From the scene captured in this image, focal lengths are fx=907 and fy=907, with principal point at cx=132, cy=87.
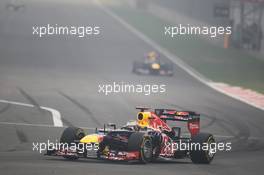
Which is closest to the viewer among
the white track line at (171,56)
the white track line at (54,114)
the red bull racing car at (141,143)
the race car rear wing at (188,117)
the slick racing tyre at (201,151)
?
the red bull racing car at (141,143)

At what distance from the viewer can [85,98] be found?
32.6m

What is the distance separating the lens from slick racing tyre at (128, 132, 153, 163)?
18406mm

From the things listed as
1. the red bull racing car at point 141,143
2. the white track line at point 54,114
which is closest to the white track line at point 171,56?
the white track line at point 54,114

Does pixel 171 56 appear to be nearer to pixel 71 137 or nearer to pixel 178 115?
pixel 178 115

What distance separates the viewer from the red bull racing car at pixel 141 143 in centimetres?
1855

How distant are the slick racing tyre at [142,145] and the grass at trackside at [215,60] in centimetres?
2103

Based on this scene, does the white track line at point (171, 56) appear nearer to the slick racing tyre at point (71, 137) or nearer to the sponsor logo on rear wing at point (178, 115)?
the sponsor logo on rear wing at point (178, 115)

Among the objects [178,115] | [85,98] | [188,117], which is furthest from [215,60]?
[188,117]

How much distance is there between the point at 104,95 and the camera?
33.9 meters

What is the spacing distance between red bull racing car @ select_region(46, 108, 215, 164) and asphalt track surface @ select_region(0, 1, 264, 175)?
265mm

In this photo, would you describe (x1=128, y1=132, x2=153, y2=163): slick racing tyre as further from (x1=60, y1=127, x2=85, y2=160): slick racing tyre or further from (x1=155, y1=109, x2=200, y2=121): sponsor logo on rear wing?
(x1=155, y1=109, x2=200, y2=121): sponsor logo on rear wing

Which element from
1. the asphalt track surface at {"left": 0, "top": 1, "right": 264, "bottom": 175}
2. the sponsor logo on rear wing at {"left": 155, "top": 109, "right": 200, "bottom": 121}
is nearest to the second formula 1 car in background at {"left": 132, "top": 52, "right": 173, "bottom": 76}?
the asphalt track surface at {"left": 0, "top": 1, "right": 264, "bottom": 175}

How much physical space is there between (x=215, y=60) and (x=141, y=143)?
30677mm

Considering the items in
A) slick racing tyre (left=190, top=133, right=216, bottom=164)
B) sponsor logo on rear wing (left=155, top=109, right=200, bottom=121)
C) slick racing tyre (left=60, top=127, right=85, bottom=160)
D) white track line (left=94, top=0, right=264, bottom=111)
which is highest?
sponsor logo on rear wing (left=155, top=109, right=200, bottom=121)
